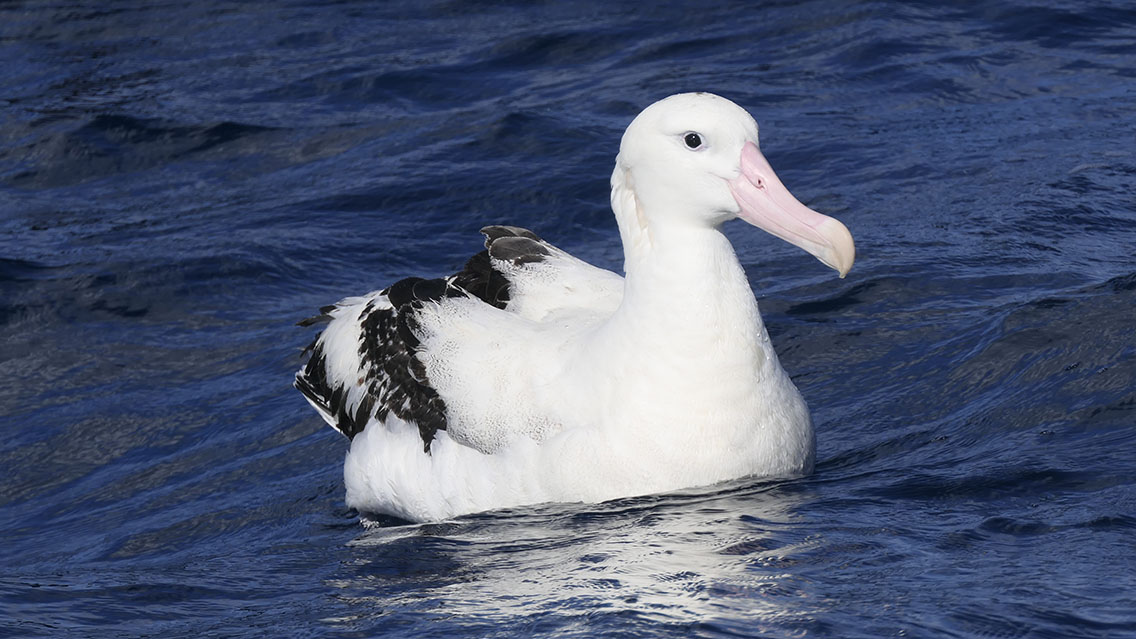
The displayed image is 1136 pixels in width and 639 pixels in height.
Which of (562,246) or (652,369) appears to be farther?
(562,246)

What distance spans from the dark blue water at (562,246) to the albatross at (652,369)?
0.15 meters

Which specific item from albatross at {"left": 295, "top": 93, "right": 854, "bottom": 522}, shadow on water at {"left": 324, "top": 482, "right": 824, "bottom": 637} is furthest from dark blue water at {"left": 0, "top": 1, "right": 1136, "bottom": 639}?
albatross at {"left": 295, "top": 93, "right": 854, "bottom": 522}

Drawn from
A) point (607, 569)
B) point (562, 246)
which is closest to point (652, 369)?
point (607, 569)

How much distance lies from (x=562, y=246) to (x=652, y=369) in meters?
4.67

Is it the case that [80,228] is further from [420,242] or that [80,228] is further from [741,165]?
[741,165]

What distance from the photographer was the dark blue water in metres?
5.61

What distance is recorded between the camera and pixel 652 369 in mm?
Result: 6383

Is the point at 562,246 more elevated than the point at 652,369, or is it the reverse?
the point at 652,369

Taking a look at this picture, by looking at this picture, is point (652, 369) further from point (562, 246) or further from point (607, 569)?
point (562, 246)

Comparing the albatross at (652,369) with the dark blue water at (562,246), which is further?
the albatross at (652,369)

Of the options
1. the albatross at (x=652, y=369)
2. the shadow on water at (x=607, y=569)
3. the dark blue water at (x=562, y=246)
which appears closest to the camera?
the shadow on water at (x=607, y=569)

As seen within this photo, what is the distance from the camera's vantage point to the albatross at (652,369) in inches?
248

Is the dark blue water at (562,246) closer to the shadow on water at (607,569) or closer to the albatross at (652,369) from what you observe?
the shadow on water at (607,569)

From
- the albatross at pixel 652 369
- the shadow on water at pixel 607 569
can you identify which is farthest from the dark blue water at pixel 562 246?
the albatross at pixel 652 369
